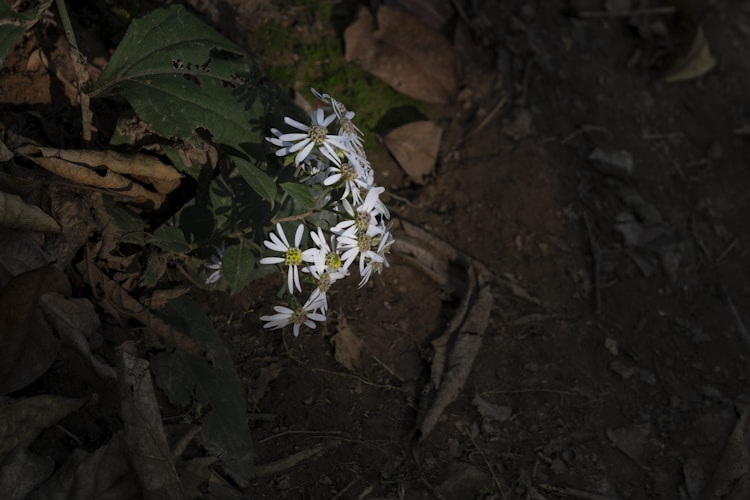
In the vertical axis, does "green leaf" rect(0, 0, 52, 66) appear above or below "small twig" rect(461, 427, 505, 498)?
above

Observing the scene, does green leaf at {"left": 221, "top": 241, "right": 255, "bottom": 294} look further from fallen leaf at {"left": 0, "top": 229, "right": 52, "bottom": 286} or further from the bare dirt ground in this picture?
fallen leaf at {"left": 0, "top": 229, "right": 52, "bottom": 286}

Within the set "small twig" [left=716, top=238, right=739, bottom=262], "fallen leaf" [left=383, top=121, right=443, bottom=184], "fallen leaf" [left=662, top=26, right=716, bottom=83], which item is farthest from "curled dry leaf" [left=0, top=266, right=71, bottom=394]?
"fallen leaf" [left=662, top=26, right=716, bottom=83]

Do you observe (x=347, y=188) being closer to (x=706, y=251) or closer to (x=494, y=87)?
(x=494, y=87)

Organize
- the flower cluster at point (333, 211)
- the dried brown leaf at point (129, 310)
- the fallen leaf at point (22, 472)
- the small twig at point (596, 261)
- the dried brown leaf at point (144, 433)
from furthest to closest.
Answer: the small twig at point (596, 261) → the dried brown leaf at point (129, 310) → the flower cluster at point (333, 211) → the dried brown leaf at point (144, 433) → the fallen leaf at point (22, 472)

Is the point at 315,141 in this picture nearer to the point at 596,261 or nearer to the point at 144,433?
the point at 144,433

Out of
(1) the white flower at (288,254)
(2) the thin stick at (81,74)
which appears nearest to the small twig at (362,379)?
(1) the white flower at (288,254)

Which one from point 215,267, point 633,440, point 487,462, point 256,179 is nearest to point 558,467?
point 487,462

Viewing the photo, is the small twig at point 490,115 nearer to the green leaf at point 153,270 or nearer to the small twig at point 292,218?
the small twig at point 292,218
